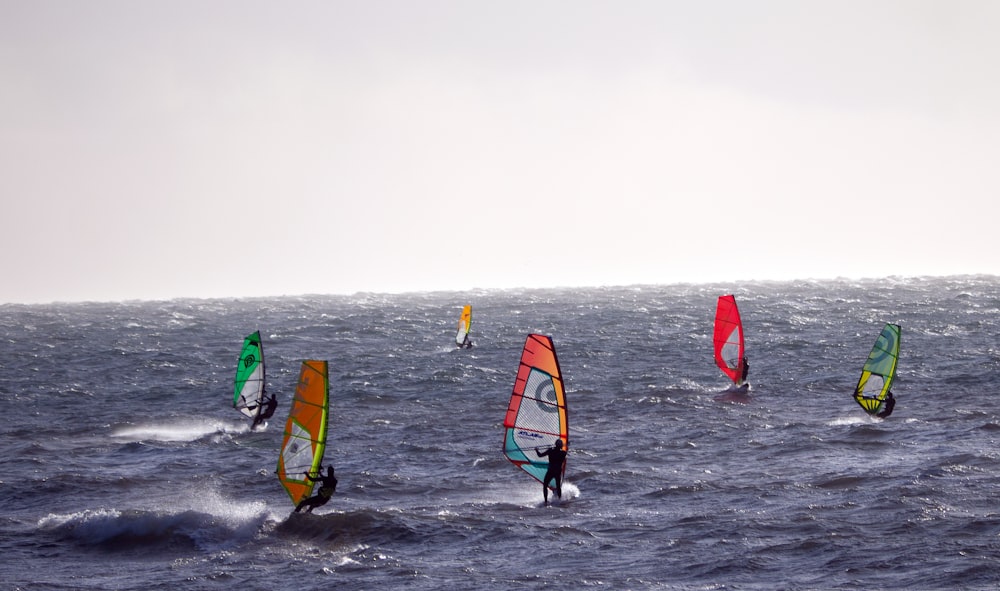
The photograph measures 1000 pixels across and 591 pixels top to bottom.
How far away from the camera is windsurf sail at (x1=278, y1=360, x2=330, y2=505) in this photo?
65.7 ft

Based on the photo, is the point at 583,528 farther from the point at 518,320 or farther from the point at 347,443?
the point at 518,320

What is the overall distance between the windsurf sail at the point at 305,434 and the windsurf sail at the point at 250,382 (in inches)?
468

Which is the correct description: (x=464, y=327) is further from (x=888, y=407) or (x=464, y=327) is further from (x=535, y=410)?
(x=535, y=410)

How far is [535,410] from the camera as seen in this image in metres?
21.7

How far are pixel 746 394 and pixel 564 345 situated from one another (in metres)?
20.3

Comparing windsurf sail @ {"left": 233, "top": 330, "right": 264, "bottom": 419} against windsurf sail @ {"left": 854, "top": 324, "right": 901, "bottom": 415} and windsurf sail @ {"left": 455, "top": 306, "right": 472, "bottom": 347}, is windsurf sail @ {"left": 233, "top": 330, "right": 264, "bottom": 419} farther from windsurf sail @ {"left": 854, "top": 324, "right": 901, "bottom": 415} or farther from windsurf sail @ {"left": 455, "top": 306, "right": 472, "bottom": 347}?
windsurf sail @ {"left": 455, "top": 306, "right": 472, "bottom": 347}

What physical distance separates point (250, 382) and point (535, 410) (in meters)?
14.1

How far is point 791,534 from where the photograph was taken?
63.8 feet

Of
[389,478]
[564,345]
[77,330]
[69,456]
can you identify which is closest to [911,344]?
[564,345]

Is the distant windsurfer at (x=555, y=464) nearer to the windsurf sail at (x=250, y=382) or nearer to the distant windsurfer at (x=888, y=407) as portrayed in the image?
the distant windsurfer at (x=888, y=407)

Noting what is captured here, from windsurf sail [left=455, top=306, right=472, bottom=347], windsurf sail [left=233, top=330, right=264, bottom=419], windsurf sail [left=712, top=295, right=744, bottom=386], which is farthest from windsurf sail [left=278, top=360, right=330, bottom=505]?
windsurf sail [left=455, top=306, right=472, bottom=347]

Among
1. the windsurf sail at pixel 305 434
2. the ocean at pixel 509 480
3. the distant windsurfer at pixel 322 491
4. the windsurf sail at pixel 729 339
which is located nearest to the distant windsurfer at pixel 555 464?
the ocean at pixel 509 480

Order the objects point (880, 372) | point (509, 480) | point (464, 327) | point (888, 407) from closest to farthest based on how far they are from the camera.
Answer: point (509, 480) < point (888, 407) < point (880, 372) < point (464, 327)

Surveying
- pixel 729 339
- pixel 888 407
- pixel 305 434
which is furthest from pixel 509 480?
pixel 729 339
